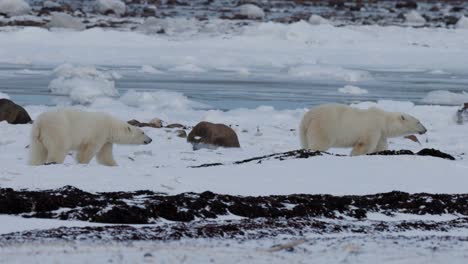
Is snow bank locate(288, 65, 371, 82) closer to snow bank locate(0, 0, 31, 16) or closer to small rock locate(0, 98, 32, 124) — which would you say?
small rock locate(0, 98, 32, 124)

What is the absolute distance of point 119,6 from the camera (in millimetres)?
37094

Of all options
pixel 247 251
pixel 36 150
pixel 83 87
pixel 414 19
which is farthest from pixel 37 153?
pixel 414 19

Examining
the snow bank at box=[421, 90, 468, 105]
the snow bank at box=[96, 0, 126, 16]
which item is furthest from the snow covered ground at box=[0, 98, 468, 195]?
the snow bank at box=[96, 0, 126, 16]

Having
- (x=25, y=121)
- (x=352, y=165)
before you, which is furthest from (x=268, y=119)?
(x=352, y=165)

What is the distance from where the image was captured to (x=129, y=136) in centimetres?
934

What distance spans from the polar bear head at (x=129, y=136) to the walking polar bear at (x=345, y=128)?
1.72m

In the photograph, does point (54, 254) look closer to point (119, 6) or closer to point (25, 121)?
point (25, 121)

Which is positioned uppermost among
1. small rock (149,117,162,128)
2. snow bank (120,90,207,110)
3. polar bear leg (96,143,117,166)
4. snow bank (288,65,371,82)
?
polar bear leg (96,143,117,166)

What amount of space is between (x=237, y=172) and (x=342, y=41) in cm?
1920

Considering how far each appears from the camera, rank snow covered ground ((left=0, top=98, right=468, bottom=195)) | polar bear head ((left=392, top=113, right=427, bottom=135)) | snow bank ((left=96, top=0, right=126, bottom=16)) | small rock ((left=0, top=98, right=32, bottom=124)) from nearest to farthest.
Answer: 1. snow covered ground ((left=0, top=98, right=468, bottom=195))
2. polar bear head ((left=392, top=113, right=427, bottom=135))
3. small rock ((left=0, top=98, right=32, bottom=124))
4. snow bank ((left=96, top=0, right=126, bottom=16))

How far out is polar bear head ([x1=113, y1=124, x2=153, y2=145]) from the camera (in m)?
9.16

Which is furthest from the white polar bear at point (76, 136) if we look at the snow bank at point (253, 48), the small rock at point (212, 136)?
the snow bank at point (253, 48)

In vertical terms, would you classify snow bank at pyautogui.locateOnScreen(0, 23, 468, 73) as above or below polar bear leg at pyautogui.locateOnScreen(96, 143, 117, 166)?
below

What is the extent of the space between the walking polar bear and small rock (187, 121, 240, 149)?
148 centimetres
